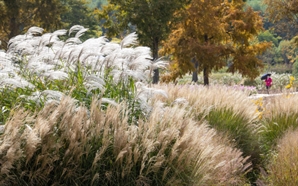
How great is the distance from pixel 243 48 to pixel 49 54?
53.2ft

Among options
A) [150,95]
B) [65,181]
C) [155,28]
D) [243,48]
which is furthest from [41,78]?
[243,48]

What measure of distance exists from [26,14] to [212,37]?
11268mm

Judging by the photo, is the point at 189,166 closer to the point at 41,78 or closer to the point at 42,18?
the point at 41,78

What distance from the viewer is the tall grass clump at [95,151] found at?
3.47m

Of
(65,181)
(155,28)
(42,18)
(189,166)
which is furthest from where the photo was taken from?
(42,18)

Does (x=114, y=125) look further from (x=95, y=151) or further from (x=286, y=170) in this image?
(x=286, y=170)

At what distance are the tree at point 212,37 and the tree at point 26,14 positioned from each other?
23.7 ft

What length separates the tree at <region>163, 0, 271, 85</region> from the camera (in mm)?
18891

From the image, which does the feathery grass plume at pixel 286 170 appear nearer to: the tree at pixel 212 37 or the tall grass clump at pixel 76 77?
the tall grass clump at pixel 76 77

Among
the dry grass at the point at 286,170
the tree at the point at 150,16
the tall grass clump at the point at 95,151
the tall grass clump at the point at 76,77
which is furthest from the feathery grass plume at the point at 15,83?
the tree at the point at 150,16

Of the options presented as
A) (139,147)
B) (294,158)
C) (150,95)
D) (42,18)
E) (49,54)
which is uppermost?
(42,18)

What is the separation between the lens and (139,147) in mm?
3803

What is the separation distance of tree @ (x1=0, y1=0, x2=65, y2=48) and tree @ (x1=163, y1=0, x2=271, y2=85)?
23.7ft

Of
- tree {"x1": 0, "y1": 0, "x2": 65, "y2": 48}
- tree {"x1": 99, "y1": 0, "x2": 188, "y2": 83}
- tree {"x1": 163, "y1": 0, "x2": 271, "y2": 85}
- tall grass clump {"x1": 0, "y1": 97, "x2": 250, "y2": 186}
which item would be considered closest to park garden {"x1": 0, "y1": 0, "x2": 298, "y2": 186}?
tall grass clump {"x1": 0, "y1": 97, "x2": 250, "y2": 186}
